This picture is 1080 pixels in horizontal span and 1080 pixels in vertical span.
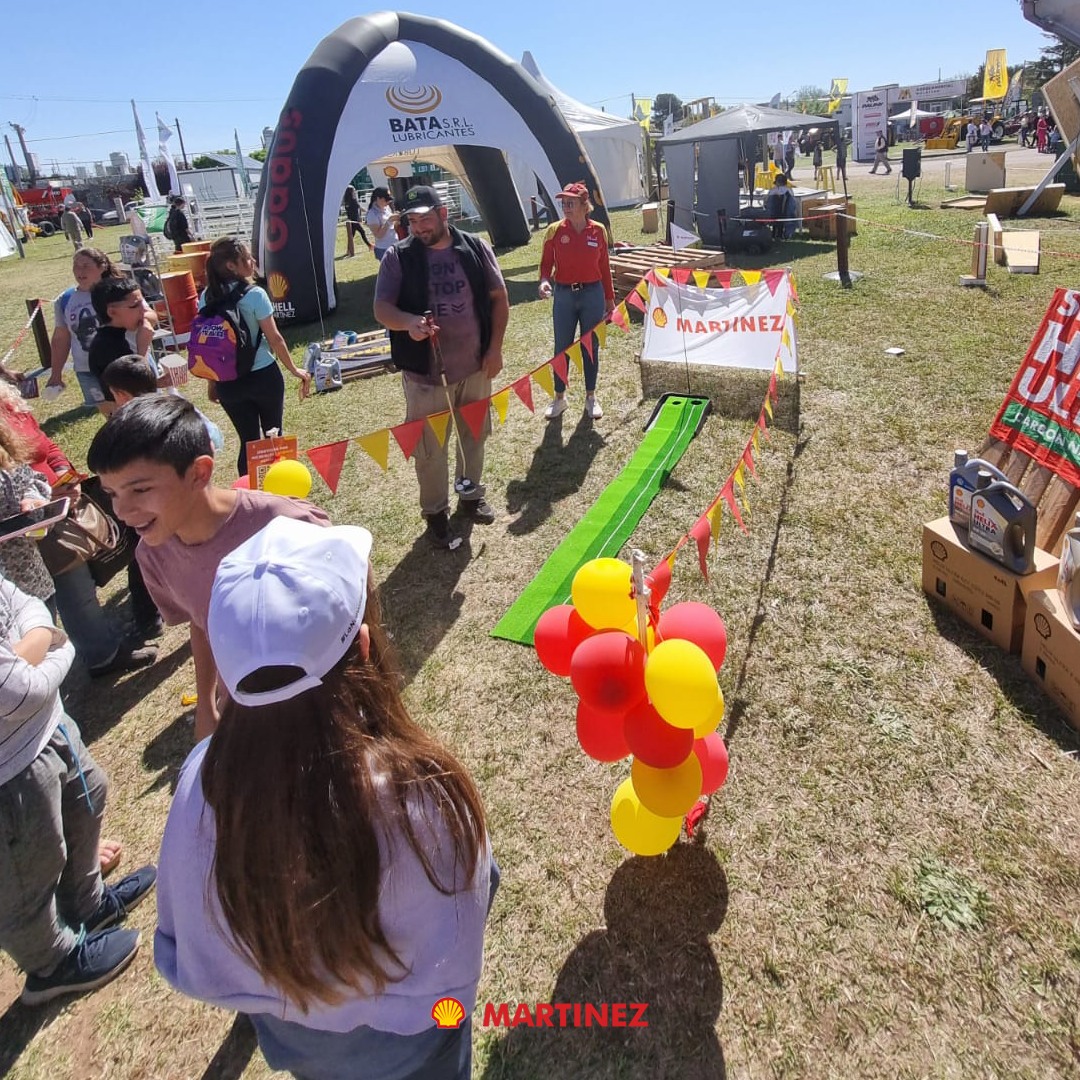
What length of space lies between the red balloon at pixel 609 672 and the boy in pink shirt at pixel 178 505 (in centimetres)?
97

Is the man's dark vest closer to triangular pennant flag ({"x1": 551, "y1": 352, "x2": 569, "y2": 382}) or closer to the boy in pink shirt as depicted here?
triangular pennant flag ({"x1": 551, "y1": 352, "x2": 569, "y2": 382})

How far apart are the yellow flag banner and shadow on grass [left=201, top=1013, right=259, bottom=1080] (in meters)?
42.7

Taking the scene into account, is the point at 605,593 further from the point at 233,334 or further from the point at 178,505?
the point at 233,334

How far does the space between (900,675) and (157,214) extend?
24662mm

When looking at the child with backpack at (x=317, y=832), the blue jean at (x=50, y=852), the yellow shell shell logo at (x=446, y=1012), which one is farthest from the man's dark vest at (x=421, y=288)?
the yellow shell shell logo at (x=446, y=1012)

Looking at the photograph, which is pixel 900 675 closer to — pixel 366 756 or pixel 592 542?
pixel 592 542

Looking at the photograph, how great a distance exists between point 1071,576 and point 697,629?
183 centimetres

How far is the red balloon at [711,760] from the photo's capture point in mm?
2393

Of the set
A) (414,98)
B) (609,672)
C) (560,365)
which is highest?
(414,98)

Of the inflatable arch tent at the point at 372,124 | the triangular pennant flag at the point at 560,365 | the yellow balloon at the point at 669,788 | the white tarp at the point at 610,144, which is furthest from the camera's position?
the white tarp at the point at 610,144

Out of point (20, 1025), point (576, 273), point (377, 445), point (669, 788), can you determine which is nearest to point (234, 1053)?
point (20, 1025)

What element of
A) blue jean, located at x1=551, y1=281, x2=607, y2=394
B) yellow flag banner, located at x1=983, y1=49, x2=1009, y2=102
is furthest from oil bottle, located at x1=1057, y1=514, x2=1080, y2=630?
yellow flag banner, located at x1=983, y1=49, x2=1009, y2=102

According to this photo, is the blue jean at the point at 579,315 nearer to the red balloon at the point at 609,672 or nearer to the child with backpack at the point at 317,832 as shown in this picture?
the red balloon at the point at 609,672

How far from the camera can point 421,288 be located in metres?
4.34
